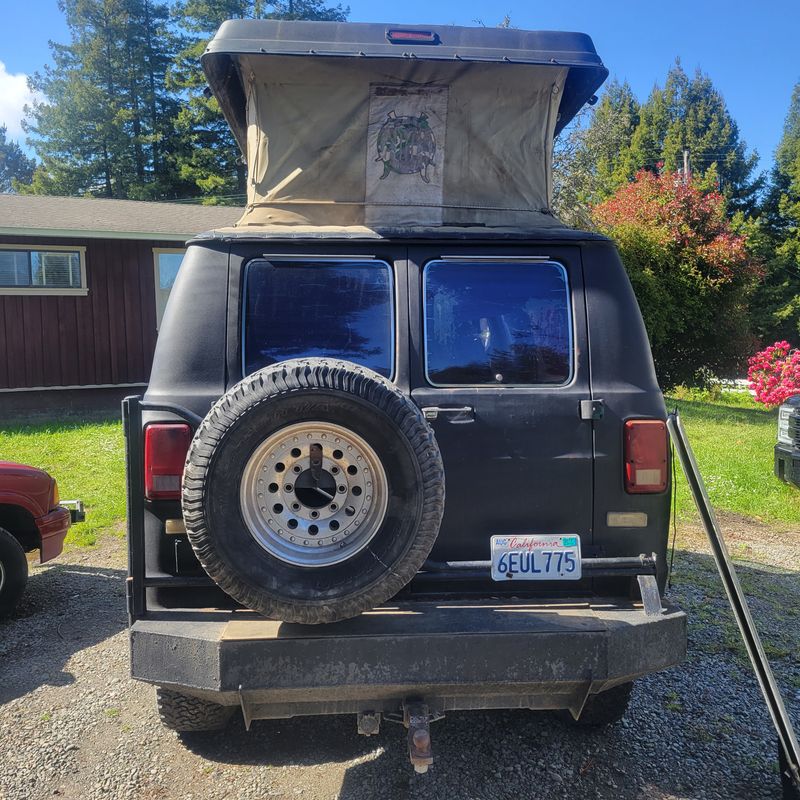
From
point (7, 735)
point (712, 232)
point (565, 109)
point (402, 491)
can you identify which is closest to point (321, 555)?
point (402, 491)

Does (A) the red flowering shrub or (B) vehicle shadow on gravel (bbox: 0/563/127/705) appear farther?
(A) the red flowering shrub

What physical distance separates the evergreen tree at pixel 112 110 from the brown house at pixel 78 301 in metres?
21.8

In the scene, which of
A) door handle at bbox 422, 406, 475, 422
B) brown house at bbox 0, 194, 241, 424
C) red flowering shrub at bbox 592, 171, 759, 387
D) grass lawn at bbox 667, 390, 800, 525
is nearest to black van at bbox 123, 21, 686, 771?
door handle at bbox 422, 406, 475, 422

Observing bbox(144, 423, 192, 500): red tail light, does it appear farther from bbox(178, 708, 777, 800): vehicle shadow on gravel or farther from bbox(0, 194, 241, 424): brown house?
bbox(0, 194, 241, 424): brown house

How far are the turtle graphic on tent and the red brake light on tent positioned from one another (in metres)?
0.41

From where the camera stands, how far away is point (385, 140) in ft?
12.9

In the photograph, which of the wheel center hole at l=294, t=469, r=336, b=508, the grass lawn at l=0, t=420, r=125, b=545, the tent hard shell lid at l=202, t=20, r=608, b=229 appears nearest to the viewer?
the wheel center hole at l=294, t=469, r=336, b=508

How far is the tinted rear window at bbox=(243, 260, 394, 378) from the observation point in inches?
113

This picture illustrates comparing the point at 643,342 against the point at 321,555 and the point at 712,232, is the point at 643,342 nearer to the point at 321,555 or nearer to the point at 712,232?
the point at 321,555

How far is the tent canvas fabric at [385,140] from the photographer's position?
3.87 m

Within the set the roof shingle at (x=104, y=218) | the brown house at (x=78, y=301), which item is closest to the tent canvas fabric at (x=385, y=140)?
the roof shingle at (x=104, y=218)

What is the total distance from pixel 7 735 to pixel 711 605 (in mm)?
4286

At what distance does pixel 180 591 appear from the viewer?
2740mm

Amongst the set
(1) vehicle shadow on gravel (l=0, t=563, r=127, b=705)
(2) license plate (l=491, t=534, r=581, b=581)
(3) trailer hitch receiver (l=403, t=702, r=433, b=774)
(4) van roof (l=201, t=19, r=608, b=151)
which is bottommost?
(1) vehicle shadow on gravel (l=0, t=563, r=127, b=705)
